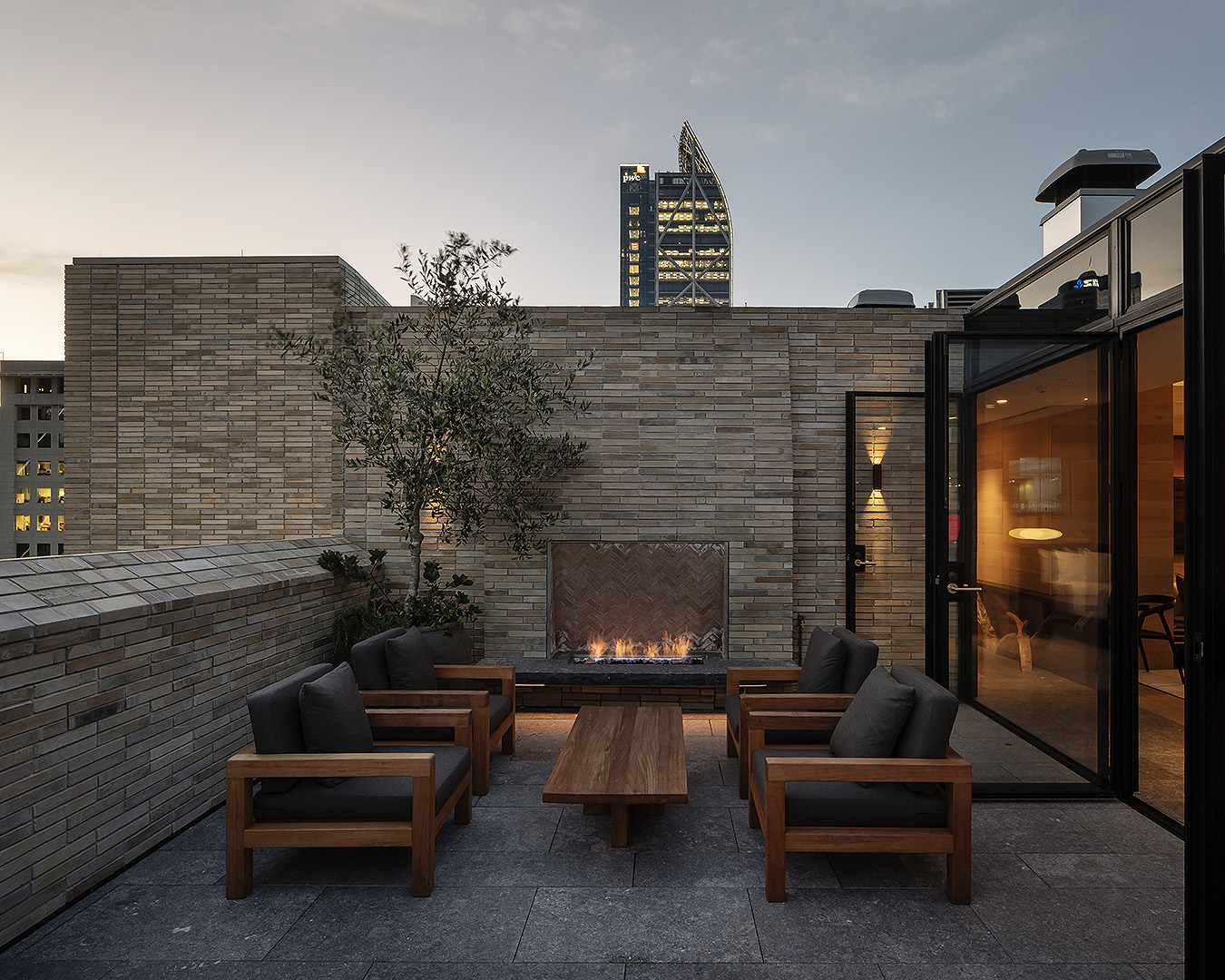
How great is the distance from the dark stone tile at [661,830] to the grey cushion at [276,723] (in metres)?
1.33

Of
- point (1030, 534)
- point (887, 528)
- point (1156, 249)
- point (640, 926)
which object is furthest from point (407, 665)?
point (1156, 249)

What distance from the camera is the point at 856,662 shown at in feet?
12.1

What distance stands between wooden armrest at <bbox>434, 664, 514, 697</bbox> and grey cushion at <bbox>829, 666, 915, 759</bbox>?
91.5 inches

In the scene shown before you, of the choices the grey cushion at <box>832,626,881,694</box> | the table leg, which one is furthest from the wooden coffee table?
the grey cushion at <box>832,626,881,694</box>

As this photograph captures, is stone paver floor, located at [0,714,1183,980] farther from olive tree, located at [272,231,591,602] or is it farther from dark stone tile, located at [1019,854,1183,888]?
olive tree, located at [272,231,591,602]

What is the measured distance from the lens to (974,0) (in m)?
5.97

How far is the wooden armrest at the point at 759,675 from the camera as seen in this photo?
4.27 meters

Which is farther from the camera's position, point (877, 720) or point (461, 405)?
point (461, 405)

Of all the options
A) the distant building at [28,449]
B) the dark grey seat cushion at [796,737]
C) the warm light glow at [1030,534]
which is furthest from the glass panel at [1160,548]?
the distant building at [28,449]

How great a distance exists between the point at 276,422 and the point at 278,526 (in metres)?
1.04

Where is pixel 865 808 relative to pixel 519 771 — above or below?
above

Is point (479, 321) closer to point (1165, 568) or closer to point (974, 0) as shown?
point (974, 0)

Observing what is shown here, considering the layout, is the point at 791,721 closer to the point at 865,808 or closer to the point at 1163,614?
the point at 865,808

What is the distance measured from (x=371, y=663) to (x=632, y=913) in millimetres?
2096
